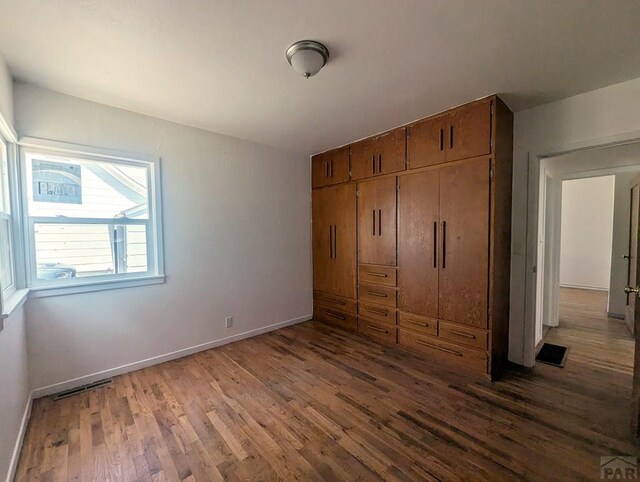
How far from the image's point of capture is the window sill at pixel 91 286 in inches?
86.1

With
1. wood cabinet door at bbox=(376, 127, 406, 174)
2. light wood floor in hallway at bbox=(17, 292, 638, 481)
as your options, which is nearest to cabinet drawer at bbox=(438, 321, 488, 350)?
light wood floor in hallway at bbox=(17, 292, 638, 481)

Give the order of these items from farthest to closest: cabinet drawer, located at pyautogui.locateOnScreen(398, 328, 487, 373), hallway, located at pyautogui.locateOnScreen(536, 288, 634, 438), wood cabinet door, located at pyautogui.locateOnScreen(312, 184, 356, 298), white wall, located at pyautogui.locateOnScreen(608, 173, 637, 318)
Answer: white wall, located at pyautogui.locateOnScreen(608, 173, 637, 318)
wood cabinet door, located at pyautogui.locateOnScreen(312, 184, 356, 298)
cabinet drawer, located at pyautogui.locateOnScreen(398, 328, 487, 373)
hallway, located at pyautogui.locateOnScreen(536, 288, 634, 438)

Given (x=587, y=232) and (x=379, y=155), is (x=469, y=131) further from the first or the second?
(x=587, y=232)

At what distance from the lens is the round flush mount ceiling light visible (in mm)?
1677

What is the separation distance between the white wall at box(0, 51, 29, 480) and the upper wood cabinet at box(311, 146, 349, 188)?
3.04 meters

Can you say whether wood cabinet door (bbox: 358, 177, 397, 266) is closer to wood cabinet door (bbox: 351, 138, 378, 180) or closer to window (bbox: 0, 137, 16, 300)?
wood cabinet door (bbox: 351, 138, 378, 180)

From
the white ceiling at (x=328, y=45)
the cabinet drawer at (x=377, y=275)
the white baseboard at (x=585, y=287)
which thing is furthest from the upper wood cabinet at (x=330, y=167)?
the white baseboard at (x=585, y=287)

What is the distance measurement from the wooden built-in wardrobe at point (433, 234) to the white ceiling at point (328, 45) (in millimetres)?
394

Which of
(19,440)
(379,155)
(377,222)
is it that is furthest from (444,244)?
(19,440)

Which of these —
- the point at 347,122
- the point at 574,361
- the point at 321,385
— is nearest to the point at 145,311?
the point at 321,385

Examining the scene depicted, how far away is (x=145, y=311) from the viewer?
271cm

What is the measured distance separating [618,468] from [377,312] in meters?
2.08

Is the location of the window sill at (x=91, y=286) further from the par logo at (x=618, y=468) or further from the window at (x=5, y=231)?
the par logo at (x=618, y=468)

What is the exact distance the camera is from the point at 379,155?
320 cm
